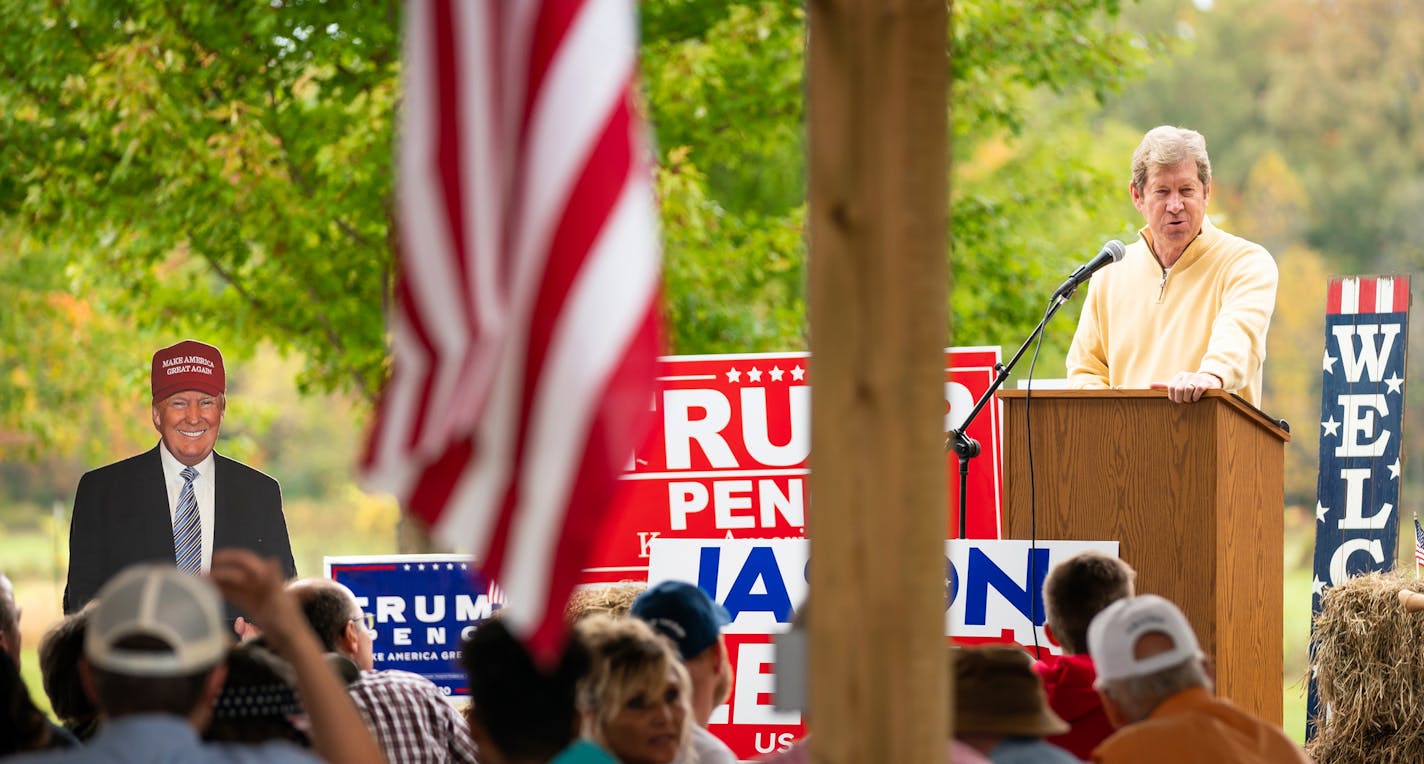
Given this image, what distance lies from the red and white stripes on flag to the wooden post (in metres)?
0.29

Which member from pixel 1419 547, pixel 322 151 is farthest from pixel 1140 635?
pixel 322 151

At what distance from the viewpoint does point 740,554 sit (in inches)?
288

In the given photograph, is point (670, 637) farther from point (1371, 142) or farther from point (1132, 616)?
point (1371, 142)

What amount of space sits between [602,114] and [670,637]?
2.15m

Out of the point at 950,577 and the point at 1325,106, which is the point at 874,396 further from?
the point at 1325,106

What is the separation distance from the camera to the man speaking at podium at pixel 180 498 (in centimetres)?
680

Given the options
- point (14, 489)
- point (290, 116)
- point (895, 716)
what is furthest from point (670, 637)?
point (14, 489)

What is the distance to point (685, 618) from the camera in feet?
15.0

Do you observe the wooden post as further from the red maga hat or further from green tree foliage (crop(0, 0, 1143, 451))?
green tree foliage (crop(0, 0, 1143, 451))

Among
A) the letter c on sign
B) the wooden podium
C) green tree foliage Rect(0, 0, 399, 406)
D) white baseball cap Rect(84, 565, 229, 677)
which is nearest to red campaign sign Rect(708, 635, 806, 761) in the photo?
the letter c on sign

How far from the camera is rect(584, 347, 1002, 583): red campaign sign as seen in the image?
826 cm

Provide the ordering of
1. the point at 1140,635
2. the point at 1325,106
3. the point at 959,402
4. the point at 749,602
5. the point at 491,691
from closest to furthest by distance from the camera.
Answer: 1. the point at 491,691
2. the point at 1140,635
3. the point at 749,602
4. the point at 959,402
5. the point at 1325,106

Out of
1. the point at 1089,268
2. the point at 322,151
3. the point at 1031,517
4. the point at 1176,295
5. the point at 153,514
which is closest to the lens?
the point at 1089,268

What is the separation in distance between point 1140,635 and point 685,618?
120cm
